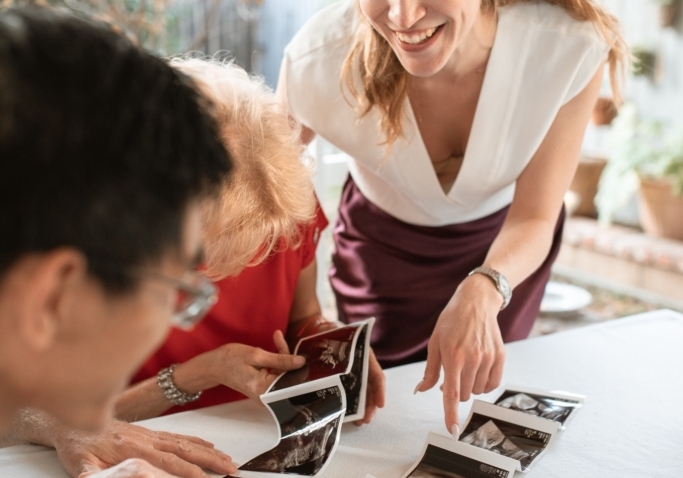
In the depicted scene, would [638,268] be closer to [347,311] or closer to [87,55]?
[347,311]

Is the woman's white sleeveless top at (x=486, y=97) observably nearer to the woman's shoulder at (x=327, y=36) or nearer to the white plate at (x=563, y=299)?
the woman's shoulder at (x=327, y=36)

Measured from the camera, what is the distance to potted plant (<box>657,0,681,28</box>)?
501cm

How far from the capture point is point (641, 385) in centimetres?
171

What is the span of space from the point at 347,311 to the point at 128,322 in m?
1.70

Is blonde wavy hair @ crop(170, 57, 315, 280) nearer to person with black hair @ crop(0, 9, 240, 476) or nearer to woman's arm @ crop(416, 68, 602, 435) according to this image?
woman's arm @ crop(416, 68, 602, 435)

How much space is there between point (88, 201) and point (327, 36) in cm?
141

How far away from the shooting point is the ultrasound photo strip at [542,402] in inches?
61.4

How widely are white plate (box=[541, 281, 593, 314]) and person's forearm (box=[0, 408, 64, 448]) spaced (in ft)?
11.0

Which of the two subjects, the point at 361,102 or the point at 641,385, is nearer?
the point at 641,385

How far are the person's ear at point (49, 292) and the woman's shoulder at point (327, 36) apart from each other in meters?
1.39

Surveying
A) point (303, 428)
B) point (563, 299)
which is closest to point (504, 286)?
point (303, 428)

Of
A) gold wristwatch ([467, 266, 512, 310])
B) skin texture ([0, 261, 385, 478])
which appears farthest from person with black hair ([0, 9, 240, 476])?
gold wristwatch ([467, 266, 512, 310])

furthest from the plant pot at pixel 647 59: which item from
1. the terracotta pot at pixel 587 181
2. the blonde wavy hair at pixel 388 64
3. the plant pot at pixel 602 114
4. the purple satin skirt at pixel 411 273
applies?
the blonde wavy hair at pixel 388 64

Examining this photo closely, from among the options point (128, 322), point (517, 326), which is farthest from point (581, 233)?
point (128, 322)
